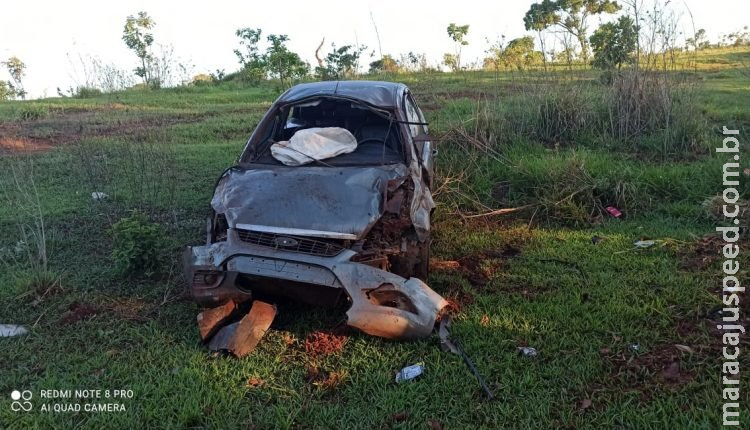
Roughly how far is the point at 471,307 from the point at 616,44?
6.82 m

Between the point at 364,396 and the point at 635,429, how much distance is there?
1412mm

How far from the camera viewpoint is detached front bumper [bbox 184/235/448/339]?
3469 mm

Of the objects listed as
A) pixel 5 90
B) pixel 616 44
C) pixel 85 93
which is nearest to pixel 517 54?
pixel 616 44

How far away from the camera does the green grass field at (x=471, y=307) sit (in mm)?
2969

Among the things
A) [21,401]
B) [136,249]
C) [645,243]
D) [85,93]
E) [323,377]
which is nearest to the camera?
[21,401]

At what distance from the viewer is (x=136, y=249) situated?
454 centimetres

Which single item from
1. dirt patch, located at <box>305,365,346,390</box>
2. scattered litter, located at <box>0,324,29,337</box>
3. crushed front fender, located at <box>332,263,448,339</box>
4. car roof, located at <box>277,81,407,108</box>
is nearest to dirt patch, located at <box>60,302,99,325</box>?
scattered litter, located at <box>0,324,29,337</box>

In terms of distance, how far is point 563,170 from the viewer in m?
6.34

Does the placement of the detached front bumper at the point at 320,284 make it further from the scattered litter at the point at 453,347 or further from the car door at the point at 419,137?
the car door at the point at 419,137

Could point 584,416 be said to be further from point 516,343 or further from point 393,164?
point 393,164

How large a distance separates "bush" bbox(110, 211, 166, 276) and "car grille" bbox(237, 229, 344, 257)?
1.35 m

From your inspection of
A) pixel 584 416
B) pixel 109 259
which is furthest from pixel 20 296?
pixel 584 416

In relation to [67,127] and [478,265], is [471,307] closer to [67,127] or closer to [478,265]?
[478,265]

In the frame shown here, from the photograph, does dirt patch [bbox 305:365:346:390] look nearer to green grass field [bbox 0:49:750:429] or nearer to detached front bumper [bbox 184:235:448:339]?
green grass field [bbox 0:49:750:429]
